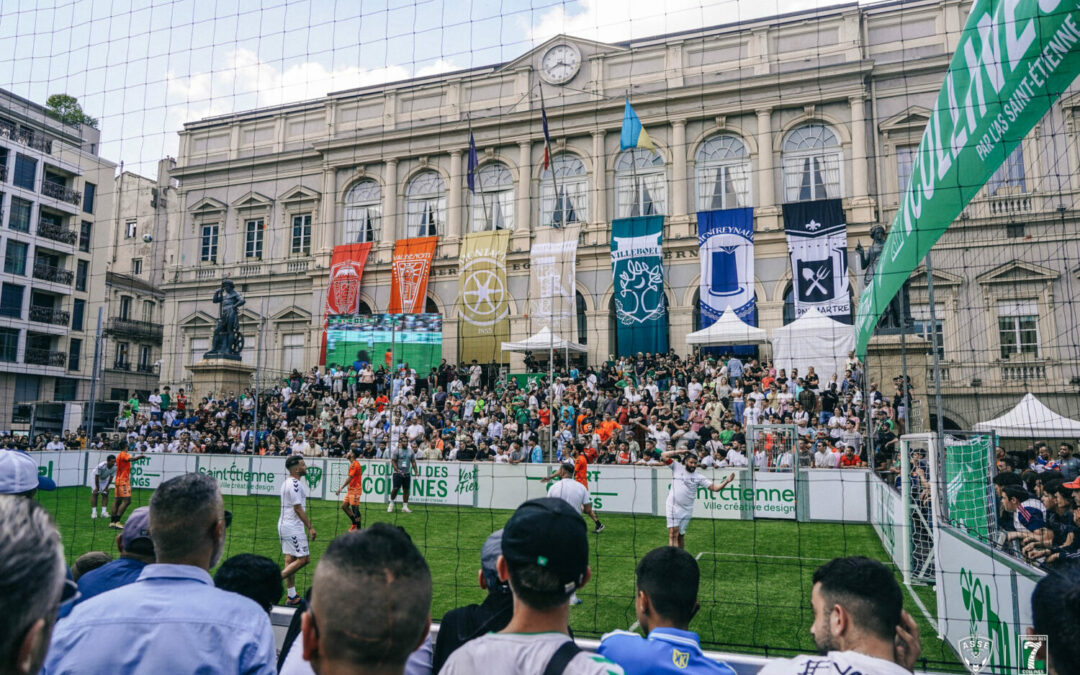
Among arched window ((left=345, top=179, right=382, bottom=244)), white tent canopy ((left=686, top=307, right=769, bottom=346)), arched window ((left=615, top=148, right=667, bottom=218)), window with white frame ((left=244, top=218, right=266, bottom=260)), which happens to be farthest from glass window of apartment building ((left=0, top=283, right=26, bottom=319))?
white tent canopy ((left=686, top=307, right=769, bottom=346))

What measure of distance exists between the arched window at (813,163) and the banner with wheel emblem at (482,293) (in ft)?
35.8

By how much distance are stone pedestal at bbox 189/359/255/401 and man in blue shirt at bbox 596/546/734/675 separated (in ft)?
78.6

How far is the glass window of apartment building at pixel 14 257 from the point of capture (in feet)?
132

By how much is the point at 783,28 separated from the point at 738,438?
17165 mm

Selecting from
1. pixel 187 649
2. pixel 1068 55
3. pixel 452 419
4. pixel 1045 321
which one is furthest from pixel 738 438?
pixel 187 649

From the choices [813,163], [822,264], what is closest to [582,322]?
[822,264]

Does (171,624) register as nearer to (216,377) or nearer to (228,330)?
(216,377)

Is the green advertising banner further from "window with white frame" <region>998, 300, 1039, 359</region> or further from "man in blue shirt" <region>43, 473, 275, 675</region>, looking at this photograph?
"window with white frame" <region>998, 300, 1039, 359</region>

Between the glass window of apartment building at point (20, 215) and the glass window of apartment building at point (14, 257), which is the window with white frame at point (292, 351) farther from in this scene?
the glass window of apartment building at point (20, 215)

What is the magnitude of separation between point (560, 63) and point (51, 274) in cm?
3286

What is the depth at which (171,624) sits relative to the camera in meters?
2.27

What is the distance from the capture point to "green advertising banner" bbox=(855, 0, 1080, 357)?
398cm

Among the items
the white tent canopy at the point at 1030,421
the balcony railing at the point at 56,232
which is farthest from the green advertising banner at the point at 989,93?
the balcony railing at the point at 56,232

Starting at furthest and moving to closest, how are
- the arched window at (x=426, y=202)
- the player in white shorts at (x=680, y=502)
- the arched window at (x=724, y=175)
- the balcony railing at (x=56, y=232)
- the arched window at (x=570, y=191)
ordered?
the balcony railing at (x=56, y=232) → the arched window at (x=426, y=202) → the arched window at (x=570, y=191) → the arched window at (x=724, y=175) → the player in white shorts at (x=680, y=502)
